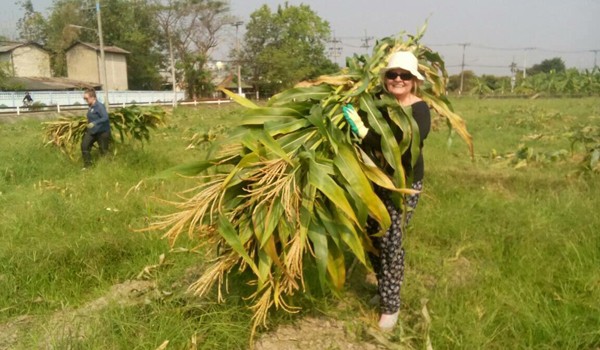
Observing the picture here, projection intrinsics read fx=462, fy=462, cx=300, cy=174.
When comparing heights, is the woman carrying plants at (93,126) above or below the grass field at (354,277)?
above

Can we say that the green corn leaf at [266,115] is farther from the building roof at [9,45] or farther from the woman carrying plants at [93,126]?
the building roof at [9,45]

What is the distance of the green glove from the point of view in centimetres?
252

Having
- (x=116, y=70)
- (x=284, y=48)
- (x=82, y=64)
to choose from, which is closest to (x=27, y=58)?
(x=82, y=64)

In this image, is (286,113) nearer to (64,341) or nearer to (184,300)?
(184,300)

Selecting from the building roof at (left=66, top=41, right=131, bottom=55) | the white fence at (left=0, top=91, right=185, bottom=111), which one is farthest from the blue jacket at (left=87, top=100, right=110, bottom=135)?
the building roof at (left=66, top=41, right=131, bottom=55)

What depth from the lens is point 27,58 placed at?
43.9 m

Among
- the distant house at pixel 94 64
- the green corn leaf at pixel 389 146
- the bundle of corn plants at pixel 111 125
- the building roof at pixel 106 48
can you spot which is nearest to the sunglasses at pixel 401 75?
the green corn leaf at pixel 389 146

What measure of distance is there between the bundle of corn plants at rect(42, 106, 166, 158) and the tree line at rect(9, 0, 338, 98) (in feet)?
126

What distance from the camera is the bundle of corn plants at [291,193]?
2.37 meters

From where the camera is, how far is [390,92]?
2.71 meters

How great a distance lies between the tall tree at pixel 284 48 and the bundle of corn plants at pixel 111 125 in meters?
40.9

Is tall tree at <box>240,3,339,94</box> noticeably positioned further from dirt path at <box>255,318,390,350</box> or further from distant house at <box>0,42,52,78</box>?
dirt path at <box>255,318,390,350</box>

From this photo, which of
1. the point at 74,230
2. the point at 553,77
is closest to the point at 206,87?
the point at 553,77

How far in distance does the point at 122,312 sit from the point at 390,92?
6.60ft
